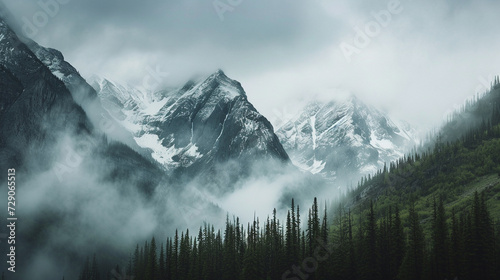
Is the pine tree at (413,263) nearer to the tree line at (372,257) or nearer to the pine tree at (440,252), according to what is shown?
the tree line at (372,257)

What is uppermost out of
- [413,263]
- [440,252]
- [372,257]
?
[372,257]

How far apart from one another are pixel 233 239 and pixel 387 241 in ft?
208

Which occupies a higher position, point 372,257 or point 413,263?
point 372,257

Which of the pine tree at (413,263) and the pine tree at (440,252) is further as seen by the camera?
the pine tree at (413,263)

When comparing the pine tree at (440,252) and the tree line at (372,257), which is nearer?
the tree line at (372,257)

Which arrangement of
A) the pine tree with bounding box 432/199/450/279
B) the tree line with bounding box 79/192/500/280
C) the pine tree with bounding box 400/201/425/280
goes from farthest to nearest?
the pine tree with bounding box 400/201/425/280, the pine tree with bounding box 432/199/450/279, the tree line with bounding box 79/192/500/280

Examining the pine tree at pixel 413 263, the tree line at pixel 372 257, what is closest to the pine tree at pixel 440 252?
the tree line at pixel 372 257

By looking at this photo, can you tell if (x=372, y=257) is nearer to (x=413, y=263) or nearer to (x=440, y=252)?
(x=413, y=263)

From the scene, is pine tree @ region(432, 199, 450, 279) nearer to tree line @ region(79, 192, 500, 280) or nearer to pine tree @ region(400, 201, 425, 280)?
tree line @ region(79, 192, 500, 280)

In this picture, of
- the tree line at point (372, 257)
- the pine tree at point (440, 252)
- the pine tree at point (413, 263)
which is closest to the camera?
the tree line at point (372, 257)

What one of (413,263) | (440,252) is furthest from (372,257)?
(440,252)

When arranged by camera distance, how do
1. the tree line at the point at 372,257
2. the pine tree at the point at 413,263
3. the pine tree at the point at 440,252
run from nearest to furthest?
the tree line at the point at 372,257 → the pine tree at the point at 440,252 → the pine tree at the point at 413,263

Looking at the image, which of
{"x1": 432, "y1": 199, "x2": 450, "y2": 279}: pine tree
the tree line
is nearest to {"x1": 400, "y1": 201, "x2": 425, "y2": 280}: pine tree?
the tree line

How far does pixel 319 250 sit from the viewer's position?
143 m
